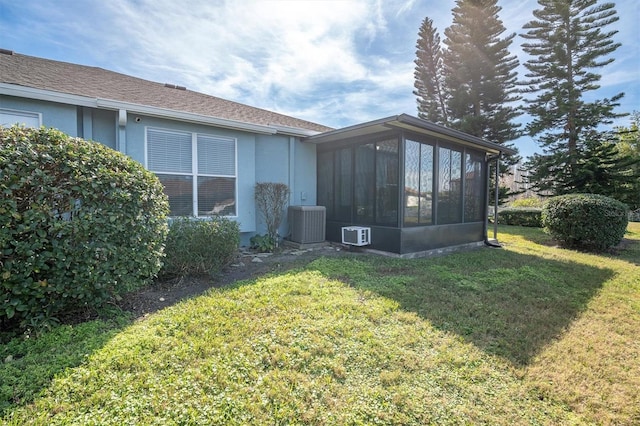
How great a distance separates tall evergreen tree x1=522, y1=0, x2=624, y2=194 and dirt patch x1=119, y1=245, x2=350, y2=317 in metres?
13.3

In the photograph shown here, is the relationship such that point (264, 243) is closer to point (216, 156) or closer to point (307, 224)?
point (307, 224)

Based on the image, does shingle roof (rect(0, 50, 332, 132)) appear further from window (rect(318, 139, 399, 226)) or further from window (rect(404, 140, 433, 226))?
window (rect(404, 140, 433, 226))

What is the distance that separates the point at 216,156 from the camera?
6359mm

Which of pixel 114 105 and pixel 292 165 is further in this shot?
pixel 292 165

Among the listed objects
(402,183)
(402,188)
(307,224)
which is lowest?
(307,224)

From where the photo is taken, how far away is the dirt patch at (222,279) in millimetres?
3565

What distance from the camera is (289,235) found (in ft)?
24.7

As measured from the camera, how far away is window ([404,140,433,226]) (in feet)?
21.2

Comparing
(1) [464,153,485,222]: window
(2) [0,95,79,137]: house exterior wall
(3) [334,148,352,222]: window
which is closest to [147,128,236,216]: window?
(2) [0,95,79,137]: house exterior wall

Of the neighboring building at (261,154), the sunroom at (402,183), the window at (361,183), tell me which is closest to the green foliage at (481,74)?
the neighboring building at (261,154)

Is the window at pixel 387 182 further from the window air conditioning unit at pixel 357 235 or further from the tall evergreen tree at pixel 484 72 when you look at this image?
the tall evergreen tree at pixel 484 72

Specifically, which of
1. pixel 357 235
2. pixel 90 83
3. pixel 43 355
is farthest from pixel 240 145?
pixel 43 355

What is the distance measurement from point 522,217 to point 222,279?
14.0 m

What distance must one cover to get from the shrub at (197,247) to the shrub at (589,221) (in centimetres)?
874
